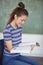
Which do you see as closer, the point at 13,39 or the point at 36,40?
the point at 13,39

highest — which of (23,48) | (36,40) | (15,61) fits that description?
(23,48)

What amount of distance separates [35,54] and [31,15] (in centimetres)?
75

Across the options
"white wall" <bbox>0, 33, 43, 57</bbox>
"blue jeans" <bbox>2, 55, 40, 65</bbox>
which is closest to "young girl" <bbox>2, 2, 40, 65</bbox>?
"blue jeans" <bbox>2, 55, 40, 65</bbox>

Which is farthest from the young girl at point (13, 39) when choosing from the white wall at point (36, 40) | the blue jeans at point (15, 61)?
the white wall at point (36, 40)

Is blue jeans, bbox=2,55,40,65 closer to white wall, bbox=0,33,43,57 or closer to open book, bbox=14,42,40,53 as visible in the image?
open book, bbox=14,42,40,53

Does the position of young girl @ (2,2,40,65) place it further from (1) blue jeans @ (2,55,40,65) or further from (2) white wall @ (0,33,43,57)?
(2) white wall @ (0,33,43,57)

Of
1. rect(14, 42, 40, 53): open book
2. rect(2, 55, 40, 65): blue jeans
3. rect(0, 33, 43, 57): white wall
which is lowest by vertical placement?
rect(0, 33, 43, 57): white wall

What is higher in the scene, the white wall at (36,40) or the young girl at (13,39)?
the young girl at (13,39)

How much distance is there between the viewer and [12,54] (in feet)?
5.30

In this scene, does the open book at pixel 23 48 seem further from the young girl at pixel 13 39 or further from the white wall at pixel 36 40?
the white wall at pixel 36 40

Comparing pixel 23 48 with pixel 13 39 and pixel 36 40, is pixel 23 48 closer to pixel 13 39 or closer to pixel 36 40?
pixel 13 39

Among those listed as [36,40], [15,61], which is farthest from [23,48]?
[36,40]

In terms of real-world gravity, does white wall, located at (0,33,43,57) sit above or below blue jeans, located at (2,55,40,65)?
below

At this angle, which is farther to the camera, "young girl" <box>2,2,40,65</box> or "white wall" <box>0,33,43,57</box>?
"white wall" <box>0,33,43,57</box>
